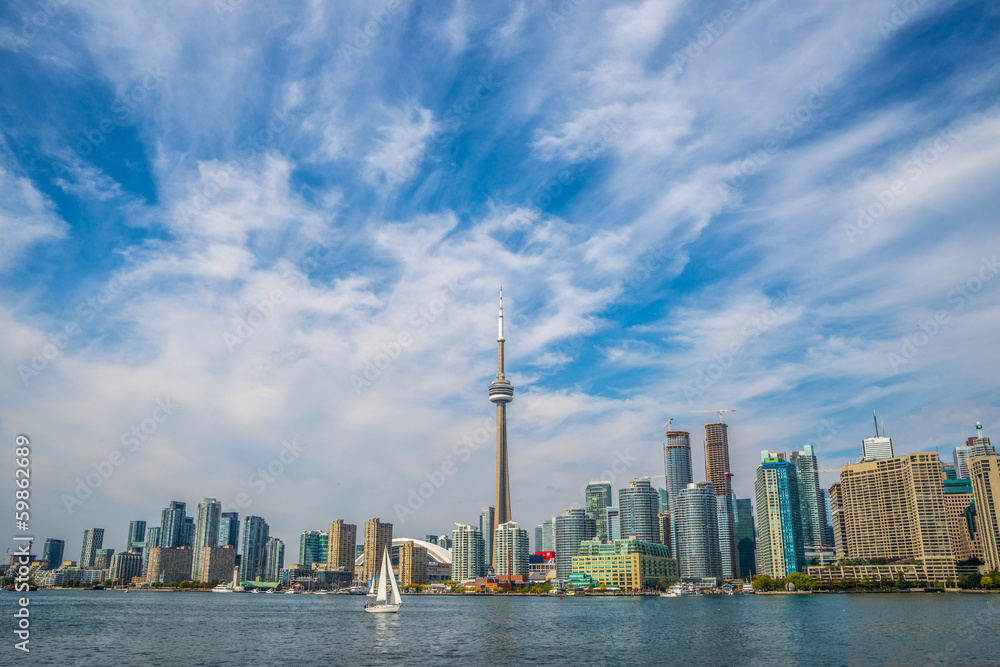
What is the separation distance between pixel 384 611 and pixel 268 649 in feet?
238

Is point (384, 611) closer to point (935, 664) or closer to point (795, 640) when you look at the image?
point (795, 640)

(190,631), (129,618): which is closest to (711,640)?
(190,631)

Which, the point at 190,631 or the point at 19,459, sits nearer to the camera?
the point at 19,459

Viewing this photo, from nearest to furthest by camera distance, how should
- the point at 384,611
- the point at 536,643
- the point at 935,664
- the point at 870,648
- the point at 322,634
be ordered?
the point at 935,664 < the point at 870,648 < the point at 536,643 < the point at 322,634 < the point at 384,611

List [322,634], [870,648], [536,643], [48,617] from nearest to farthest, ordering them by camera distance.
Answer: [870,648]
[536,643]
[322,634]
[48,617]

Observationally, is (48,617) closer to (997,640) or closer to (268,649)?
(268,649)

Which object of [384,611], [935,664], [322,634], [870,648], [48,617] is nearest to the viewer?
[935,664]

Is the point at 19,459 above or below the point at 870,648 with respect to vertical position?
above

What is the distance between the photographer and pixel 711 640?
87.4 meters

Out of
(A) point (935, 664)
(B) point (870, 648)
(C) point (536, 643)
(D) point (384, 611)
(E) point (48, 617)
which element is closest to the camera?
(A) point (935, 664)

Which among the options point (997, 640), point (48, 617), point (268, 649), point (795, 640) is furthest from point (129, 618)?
Answer: point (997, 640)

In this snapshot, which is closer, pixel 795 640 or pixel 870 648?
pixel 870 648

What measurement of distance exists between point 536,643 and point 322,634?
31.7m

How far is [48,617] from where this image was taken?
125 metres
